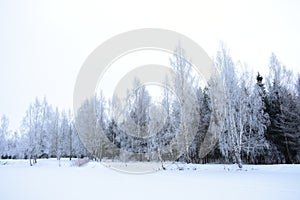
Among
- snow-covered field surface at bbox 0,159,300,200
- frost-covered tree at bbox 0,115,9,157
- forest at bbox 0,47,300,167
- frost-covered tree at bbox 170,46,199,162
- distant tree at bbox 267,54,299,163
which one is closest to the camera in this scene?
snow-covered field surface at bbox 0,159,300,200

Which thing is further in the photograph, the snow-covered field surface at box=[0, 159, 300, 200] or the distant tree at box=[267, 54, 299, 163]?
the distant tree at box=[267, 54, 299, 163]

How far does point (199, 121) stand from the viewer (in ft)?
68.0

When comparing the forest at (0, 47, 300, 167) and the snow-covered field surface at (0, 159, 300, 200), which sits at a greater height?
the forest at (0, 47, 300, 167)

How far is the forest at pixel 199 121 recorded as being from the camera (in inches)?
641

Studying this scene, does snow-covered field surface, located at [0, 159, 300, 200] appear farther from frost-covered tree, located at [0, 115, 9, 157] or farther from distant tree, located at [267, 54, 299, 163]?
frost-covered tree, located at [0, 115, 9, 157]

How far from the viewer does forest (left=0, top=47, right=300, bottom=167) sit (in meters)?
16.3

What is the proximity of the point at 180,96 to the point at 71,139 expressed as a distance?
102 feet

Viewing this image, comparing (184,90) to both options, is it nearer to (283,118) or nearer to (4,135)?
(283,118)

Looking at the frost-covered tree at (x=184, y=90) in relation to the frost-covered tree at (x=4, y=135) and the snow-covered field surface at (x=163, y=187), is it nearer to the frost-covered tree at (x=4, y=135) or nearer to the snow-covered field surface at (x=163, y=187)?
the snow-covered field surface at (x=163, y=187)

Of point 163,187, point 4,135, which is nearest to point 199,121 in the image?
point 163,187

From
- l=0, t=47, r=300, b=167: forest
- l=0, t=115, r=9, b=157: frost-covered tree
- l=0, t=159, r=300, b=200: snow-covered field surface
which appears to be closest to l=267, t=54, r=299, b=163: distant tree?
l=0, t=47, r=300, b=167: forest

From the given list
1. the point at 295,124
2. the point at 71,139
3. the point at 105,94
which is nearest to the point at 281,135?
the point at 295,124

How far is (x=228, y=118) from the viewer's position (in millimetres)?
16250

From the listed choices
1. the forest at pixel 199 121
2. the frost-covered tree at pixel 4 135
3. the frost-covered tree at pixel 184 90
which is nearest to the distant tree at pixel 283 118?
the forest at pixel 199 121
